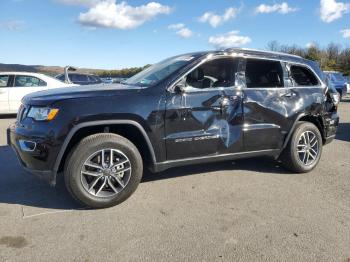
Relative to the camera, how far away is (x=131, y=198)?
4160 millimetres

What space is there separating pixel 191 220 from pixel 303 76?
2.97 m

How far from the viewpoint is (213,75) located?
4.48 metres

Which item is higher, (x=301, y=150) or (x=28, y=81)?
(x=28, y=81)

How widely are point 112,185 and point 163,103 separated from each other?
42.6 inches

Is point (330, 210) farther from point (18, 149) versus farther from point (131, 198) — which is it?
point (18, 149)

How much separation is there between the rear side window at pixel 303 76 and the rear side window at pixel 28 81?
8384 mm

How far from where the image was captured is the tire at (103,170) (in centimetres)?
369

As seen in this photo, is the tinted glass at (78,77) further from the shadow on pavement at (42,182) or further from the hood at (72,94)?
the hood at (72,94)

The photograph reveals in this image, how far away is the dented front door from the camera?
4.07m

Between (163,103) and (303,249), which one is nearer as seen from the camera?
(303,249)

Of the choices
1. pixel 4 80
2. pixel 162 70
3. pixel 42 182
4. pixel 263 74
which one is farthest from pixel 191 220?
pixel 4 80

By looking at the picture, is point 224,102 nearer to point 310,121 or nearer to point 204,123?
point 204,123

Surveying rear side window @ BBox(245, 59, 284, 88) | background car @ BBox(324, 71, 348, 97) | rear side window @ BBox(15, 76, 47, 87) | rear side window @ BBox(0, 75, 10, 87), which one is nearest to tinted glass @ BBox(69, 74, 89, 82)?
rear side window @ BBox(15, 76, 47, 87)

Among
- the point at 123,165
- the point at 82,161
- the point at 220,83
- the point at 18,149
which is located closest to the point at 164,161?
the point at 123,165
